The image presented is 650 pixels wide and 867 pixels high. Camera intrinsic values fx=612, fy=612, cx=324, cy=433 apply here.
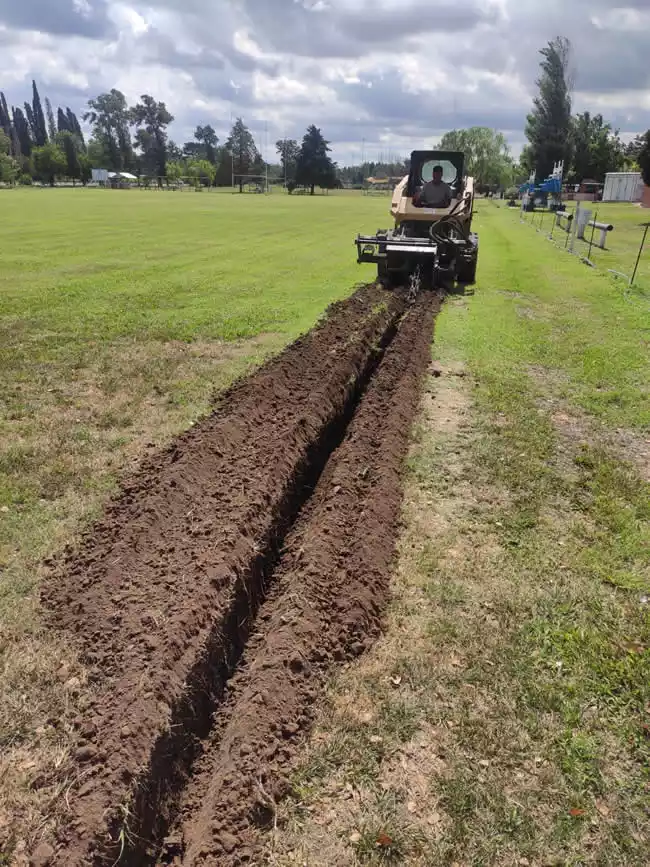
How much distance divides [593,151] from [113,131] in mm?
92116

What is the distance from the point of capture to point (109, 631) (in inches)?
160

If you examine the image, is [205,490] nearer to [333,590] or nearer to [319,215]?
[333,590]

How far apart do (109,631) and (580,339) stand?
1011cm

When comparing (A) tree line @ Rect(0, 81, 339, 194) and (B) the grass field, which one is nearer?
(B) the grass field

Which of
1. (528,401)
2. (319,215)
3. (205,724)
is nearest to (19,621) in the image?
(205,724)

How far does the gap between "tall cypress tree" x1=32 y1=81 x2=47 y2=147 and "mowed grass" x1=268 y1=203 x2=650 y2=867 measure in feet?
505

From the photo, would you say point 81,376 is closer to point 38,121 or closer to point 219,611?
point 219,611

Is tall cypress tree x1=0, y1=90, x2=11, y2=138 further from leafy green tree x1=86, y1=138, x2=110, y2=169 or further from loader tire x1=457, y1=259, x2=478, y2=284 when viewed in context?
loader tire x1=457, y1=259, x2=478, y2=284

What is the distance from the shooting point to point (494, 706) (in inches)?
143

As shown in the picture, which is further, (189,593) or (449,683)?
(189,593)

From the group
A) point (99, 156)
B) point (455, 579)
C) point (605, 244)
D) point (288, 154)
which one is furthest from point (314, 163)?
point (455, 579)

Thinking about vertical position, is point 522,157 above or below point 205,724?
above

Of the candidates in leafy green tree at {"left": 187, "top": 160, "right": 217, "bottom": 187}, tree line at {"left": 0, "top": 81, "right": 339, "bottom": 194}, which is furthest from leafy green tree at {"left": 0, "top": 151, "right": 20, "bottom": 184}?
leafy green tree at {"left": 187, "top": 160, "right": 217, "bottom": 187}

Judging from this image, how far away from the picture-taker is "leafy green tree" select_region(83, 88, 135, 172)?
367 feet
